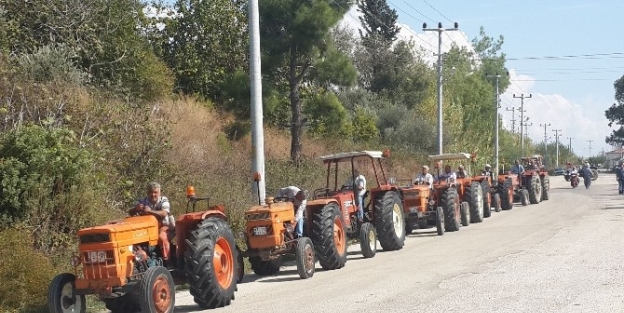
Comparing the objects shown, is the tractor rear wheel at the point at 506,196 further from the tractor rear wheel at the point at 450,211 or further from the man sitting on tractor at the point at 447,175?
the tractor rear wheel at the point at 450,211

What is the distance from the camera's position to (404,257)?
A: 17.5m

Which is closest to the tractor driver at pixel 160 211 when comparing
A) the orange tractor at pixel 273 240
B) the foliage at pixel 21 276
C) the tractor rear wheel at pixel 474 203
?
the foliage at pixel 21 276

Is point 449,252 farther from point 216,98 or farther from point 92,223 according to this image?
point 216,98

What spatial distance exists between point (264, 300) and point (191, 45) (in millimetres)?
24523

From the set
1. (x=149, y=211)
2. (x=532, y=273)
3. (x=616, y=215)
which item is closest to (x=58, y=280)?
(x=149, y=211)

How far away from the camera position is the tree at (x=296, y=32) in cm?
2966

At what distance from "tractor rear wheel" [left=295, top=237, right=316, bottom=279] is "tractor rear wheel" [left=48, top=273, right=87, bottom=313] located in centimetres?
438

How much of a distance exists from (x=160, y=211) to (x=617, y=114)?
146283mm

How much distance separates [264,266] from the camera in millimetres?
15938

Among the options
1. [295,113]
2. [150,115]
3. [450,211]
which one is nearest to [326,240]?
[150,115]

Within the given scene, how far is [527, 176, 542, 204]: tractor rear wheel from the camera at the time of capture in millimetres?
35875

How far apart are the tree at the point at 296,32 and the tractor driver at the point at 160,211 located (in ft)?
55.5

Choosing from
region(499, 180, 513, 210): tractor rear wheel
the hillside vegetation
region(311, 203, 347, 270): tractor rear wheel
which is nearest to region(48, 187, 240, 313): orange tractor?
the hillside vegetation

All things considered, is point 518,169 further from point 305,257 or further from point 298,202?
point 305,257
